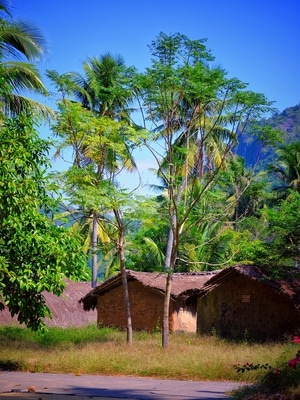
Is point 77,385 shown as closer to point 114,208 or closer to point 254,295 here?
point 114,208

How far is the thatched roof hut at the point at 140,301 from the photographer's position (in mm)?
29125

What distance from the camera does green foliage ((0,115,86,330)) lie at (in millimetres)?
12508

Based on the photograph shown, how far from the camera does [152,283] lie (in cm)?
2873

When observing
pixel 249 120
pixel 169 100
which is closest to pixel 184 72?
pixel 169 100

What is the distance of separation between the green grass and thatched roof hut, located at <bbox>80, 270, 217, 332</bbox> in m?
5.48

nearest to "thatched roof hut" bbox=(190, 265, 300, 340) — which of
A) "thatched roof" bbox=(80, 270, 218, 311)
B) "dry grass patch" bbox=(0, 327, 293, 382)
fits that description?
"dry grass patch" bbox=(0, 327, 293, 382)

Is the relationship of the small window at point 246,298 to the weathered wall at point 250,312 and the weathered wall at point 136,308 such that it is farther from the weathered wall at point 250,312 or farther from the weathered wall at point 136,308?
the weathered wall at point 136,308

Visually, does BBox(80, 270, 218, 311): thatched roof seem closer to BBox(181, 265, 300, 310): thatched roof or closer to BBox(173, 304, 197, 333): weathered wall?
BBox(173, 304, 197, 333): weathered wall

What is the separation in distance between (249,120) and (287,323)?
8.13 metres

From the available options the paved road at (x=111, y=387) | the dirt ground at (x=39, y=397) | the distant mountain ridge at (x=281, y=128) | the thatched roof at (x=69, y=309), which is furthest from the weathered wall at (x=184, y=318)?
the distant mountain ridge at (x=281, y=128)

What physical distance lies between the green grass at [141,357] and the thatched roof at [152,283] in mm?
5209

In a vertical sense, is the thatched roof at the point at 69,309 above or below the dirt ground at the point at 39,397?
above

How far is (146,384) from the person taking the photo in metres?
14.5

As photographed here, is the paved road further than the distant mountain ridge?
No
